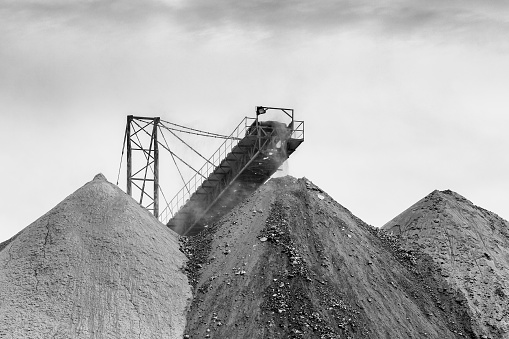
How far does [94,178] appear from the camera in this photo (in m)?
51.0

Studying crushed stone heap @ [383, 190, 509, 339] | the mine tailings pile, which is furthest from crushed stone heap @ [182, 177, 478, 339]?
crushed stone heap @ [383, 190, 509, 339]

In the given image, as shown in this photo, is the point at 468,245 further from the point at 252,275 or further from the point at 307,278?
the point at 252,275

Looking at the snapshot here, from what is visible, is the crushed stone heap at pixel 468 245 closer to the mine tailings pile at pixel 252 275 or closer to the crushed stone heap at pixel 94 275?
the mine tailings pile at pixel 252 275

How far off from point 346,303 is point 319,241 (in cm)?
461

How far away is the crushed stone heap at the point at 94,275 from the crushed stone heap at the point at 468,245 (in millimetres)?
12871

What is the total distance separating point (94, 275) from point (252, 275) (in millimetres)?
6721

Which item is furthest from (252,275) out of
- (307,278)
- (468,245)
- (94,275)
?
(468,245)

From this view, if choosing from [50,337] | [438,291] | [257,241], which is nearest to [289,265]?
[257,241]

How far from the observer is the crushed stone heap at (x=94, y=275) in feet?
135

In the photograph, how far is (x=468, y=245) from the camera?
51469 mm

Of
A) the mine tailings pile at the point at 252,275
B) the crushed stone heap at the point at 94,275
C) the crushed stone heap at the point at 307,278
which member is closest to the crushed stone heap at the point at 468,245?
the mine tailings pile at the point at 252,275

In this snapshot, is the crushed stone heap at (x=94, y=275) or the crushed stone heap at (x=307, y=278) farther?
the crushed stone heap at (x=307, y=278)

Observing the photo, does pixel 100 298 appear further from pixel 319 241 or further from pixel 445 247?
pixel 445 247

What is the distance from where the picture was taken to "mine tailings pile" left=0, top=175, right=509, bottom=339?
4147 centimetres
